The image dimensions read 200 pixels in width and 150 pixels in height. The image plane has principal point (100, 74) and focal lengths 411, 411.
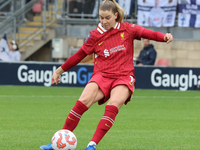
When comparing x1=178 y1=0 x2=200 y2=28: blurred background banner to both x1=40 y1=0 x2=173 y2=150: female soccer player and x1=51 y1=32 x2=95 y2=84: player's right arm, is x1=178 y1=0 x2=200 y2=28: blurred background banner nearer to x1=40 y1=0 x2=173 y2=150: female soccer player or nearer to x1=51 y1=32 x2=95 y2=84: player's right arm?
x1=40 y1=0 x2=173 y2=150: female soccer player

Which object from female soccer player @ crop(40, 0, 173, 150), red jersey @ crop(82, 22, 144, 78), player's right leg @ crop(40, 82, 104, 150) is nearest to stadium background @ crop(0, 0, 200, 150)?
player's right leg @ crop(40, 82, 104, 150)

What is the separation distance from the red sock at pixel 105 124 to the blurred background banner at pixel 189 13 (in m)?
13.7

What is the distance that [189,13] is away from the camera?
57.7 feet

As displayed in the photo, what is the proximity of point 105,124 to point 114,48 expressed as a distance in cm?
96

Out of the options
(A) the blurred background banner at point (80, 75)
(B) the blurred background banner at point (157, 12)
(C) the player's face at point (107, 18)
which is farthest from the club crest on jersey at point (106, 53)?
(B) the blurred background banner at point (157, 12)

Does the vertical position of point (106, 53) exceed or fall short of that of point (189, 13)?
it exceeds it

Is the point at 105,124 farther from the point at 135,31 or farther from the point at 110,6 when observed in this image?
the point at 110,6

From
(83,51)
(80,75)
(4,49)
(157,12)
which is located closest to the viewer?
(83,51)

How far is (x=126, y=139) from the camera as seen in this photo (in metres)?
5.78

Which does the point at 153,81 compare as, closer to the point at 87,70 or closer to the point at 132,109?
the point at 87,70

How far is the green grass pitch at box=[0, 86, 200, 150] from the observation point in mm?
5477

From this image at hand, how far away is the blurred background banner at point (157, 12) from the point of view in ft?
57.2

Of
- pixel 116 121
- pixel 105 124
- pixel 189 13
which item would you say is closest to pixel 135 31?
pixel 105 124

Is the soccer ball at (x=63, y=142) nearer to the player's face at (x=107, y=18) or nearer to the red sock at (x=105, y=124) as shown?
the red sock at (x=105, y=124)
